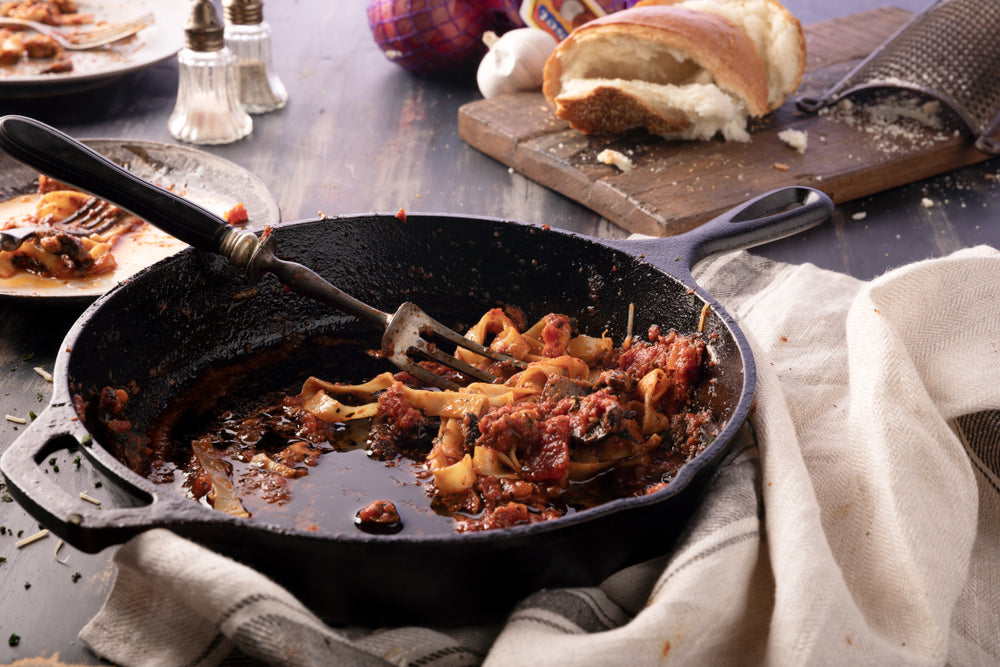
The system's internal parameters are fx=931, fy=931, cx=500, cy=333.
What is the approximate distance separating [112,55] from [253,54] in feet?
2.08

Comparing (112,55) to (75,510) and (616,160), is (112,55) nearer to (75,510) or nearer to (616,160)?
(616,160)

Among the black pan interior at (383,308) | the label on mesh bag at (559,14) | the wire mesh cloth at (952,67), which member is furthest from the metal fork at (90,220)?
the wire mesh cloth at (952,67)

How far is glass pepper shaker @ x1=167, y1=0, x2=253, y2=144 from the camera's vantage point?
3.15 meters

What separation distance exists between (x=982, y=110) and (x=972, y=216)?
48cm

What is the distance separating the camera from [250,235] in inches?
76.8

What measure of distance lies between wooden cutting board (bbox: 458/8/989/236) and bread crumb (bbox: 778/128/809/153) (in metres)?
0.02

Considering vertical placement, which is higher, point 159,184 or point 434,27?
point 434,27

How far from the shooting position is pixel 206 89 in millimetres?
3324

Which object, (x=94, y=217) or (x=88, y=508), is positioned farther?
(x=94, y=217)

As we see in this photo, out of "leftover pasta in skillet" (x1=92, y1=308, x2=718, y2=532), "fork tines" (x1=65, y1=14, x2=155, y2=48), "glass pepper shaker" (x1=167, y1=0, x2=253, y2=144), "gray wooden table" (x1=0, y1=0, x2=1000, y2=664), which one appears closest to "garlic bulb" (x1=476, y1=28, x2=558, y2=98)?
"gray wooden table" (x1=0, y1=0, x2=1000, y2=664)

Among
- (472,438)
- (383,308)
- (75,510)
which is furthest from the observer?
(383,308)

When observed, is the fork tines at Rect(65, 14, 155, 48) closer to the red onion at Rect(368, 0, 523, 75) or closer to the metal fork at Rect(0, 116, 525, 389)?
the red onion at Rect(368, 0, 523, 75)

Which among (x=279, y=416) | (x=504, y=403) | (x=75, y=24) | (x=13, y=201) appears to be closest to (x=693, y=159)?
(x=504, y=403)

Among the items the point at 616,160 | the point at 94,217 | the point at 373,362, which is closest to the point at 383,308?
the point at 373,362
